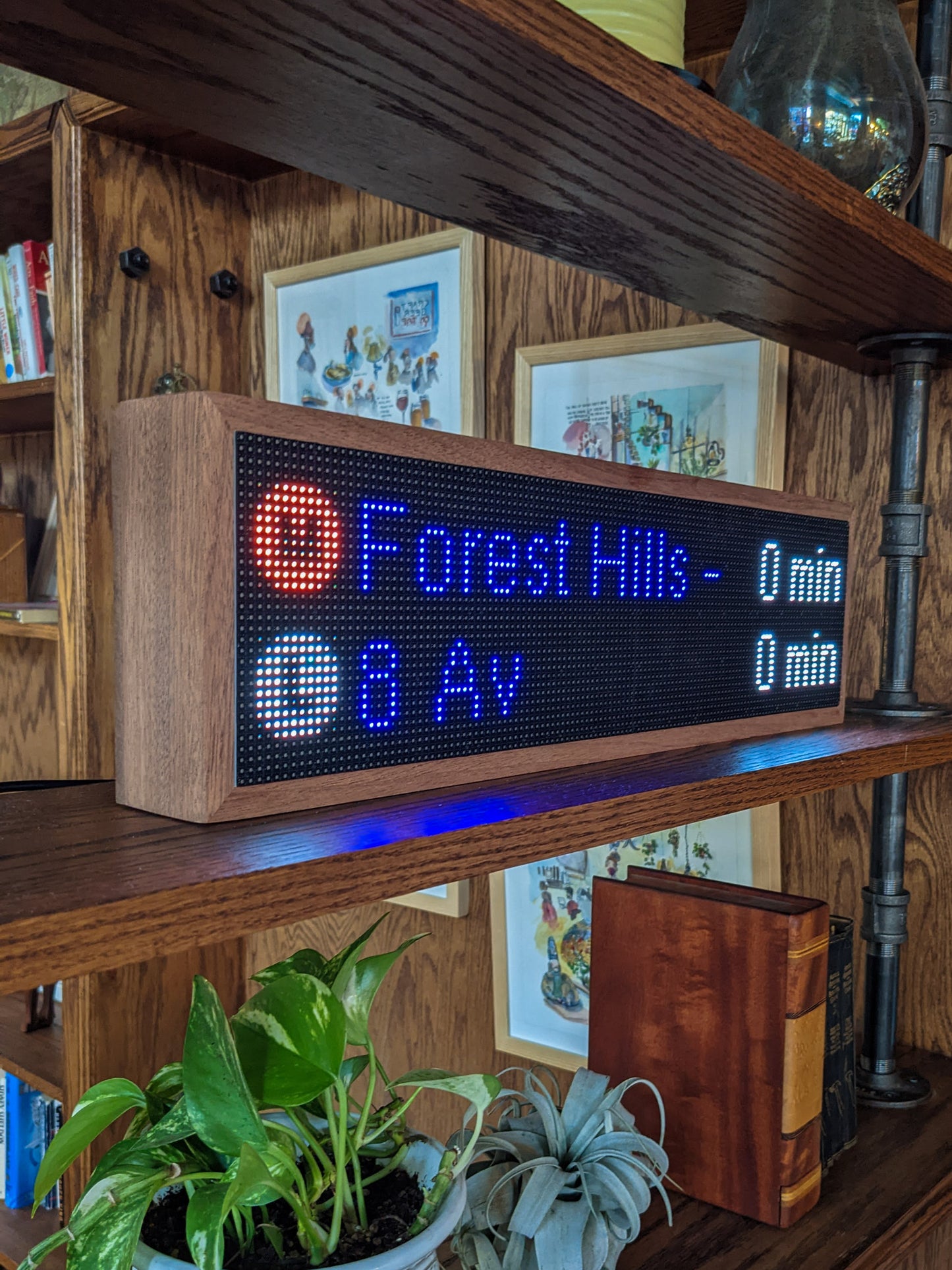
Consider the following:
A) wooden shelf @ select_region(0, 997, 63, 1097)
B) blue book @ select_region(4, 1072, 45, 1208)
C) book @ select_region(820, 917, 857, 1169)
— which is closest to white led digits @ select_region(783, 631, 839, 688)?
book @ select_region(820, 917, 857, 1169)

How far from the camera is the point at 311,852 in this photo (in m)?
0.48

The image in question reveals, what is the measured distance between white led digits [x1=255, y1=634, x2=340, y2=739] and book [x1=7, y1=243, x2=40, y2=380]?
5.37 feet

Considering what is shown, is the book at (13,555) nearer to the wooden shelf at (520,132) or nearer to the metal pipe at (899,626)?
the wooden shelf at (520,132)

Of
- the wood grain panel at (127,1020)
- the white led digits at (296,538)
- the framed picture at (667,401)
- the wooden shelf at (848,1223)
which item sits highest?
the framed picture at (667,401)

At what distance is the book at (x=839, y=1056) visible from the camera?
40.3 inches

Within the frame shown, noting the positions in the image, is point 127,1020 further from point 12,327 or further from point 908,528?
point 908,528

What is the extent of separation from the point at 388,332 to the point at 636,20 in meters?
1.01

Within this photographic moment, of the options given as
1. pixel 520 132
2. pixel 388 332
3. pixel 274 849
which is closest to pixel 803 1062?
pixel 274 849

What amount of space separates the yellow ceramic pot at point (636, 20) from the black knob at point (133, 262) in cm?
121

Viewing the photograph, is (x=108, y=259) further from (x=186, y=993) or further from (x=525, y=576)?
A: (x=525, y=576)

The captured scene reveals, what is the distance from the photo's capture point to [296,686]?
56cm

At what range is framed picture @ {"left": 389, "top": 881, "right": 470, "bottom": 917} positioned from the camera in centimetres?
162

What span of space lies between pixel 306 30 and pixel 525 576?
0.33 m

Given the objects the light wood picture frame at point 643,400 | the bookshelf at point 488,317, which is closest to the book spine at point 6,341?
the bookshelf at point 488,317
